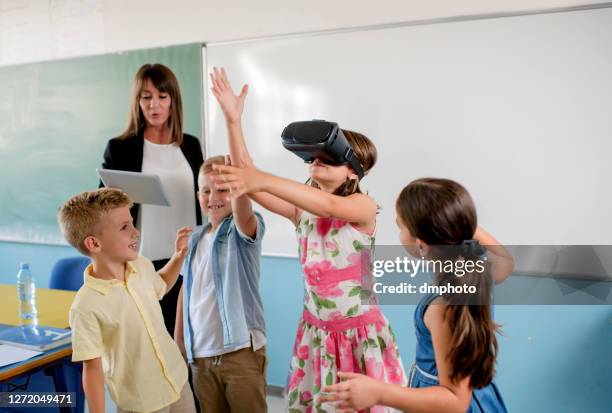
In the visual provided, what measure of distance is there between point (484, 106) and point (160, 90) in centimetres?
142

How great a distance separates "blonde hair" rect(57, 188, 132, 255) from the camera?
5.06 feet

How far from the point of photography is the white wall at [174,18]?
8.14 ft

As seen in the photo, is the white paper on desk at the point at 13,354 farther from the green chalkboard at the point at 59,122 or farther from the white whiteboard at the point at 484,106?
the green chalkboard at the point at 59,122

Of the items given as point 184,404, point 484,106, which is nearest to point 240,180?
point 184,404

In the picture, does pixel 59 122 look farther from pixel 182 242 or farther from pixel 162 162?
pixel 182 242

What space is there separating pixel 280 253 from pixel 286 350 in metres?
0.52

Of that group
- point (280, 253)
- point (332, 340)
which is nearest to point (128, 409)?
point (332, 340)

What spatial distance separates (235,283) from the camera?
1765 mm

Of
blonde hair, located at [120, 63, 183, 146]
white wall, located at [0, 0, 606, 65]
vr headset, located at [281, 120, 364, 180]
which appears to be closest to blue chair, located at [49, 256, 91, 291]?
blonde hair, located at [120, 63, 183, 146]

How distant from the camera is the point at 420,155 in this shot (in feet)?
8.29

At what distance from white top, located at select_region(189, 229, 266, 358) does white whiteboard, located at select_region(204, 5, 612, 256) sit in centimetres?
106

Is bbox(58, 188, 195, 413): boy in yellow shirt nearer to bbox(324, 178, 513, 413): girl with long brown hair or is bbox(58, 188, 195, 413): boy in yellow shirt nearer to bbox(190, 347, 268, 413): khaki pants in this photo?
bbox(190, 347, 268, 413): khaki pants

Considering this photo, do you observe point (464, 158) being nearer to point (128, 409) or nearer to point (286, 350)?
point (286, 350)

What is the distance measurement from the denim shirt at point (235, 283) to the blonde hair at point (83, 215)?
354 millimetres
